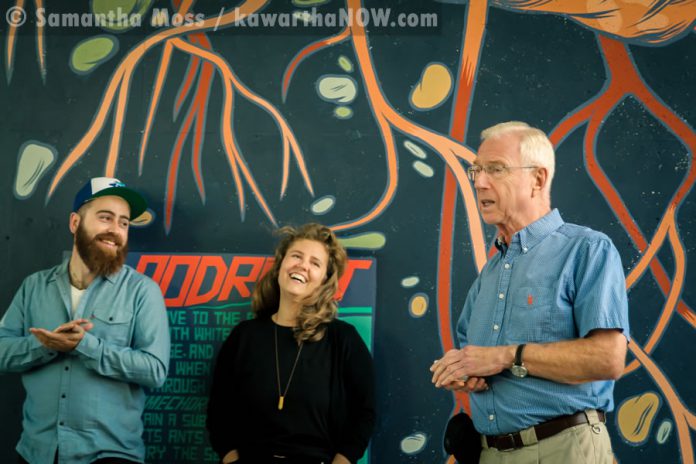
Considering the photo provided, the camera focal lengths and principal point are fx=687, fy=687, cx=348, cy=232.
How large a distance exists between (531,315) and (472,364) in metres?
0.24

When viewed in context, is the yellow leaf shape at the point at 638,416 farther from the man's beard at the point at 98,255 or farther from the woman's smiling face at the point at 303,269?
the man's beard at the point at 98,255

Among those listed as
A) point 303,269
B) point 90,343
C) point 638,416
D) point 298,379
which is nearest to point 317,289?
point 303,269

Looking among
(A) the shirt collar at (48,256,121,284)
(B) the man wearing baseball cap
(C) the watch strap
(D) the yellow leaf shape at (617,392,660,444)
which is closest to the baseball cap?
(B) the man wearing baseball cap

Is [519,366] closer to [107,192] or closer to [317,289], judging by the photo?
[317,289]

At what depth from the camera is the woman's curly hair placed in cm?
305

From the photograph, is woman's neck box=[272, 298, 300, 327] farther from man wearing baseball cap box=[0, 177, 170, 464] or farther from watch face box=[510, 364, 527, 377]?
watch face box=[510, 364, 527, 377]

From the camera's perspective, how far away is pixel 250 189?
3.45m

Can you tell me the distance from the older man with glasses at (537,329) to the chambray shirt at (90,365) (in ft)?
4.78

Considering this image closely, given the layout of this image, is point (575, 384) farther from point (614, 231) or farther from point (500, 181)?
point (614, 231)

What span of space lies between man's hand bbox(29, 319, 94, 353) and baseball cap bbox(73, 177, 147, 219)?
2.19 ft

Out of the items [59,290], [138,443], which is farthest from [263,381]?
[59,290]

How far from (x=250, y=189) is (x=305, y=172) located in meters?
0.29

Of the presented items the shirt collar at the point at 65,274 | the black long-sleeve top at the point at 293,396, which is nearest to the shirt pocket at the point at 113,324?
the shirt collar at the point at 65,274

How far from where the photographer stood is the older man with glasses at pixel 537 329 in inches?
Result: 77.1
